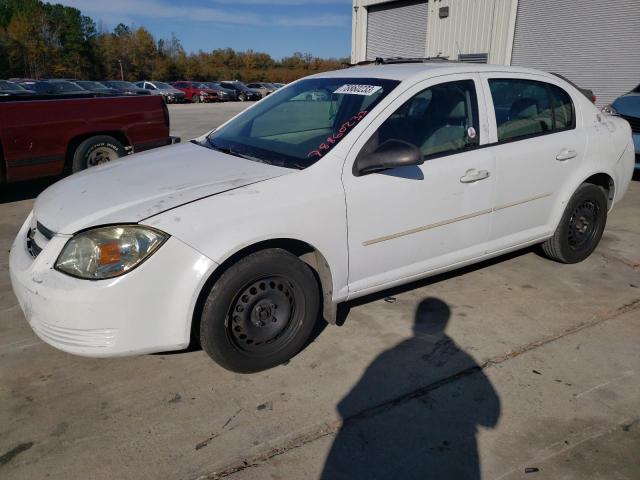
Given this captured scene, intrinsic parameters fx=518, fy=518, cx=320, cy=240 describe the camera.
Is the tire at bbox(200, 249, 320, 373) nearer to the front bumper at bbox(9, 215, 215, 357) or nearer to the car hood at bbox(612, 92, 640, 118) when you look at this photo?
the front bumper at bbox(9, 215, 215, 357)

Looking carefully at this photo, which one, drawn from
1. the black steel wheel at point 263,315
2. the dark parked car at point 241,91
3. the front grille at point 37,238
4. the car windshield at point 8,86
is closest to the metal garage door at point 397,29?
the car windshield at point 8,86

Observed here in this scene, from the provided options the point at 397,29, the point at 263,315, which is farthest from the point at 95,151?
the point at 397,29

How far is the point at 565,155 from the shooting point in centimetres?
399

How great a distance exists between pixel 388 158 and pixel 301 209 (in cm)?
57

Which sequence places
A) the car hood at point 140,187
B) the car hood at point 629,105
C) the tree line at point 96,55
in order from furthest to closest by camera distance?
the tree line at point 96,55
the car hood at point 629,105
the car hood at point 140,187

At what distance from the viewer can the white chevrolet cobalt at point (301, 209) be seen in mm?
2510

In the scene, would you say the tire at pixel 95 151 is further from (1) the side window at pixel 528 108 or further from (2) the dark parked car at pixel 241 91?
(2) the dark parked car at pixel 241 91

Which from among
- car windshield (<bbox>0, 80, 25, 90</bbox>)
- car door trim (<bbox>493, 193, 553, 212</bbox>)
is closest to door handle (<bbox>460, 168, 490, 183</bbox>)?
car door trim (<bbox>493, 193, 553, 212</bbox>)

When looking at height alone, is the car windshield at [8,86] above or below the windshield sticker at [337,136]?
below

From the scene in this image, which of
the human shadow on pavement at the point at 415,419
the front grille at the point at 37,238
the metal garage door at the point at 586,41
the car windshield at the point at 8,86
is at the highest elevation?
the metal garage door at the point at 586,41

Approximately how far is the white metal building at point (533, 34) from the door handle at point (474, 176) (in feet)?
39.9

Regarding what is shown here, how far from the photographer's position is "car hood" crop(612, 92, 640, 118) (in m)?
7.94

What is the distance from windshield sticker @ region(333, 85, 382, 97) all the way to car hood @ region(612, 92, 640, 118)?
6361mm

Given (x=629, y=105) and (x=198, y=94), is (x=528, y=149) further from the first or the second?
(x=198, y=94)
